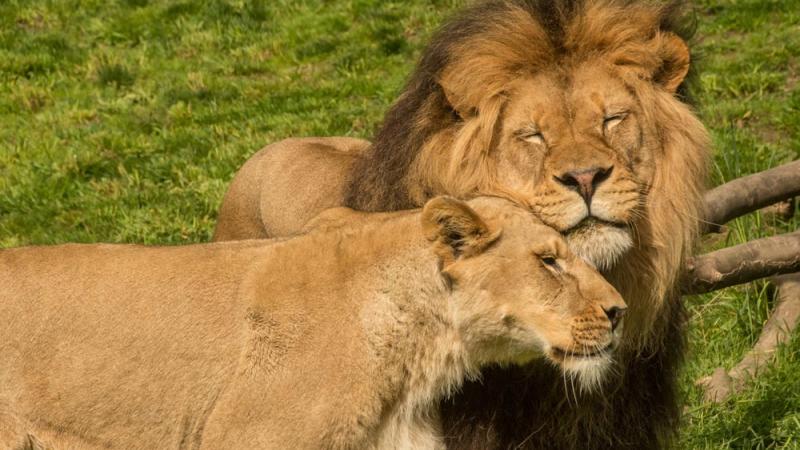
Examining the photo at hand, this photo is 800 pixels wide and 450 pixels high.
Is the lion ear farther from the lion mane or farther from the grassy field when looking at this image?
the grassy field

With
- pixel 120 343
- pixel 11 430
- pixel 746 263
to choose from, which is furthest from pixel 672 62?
pixel 11 430

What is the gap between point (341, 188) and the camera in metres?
5.42

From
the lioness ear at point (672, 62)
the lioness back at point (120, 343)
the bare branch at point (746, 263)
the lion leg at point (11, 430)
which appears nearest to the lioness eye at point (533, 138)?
the lioness ear at point (672, 62)

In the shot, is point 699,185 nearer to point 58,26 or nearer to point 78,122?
point 78,122

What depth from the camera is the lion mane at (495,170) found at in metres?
4.29

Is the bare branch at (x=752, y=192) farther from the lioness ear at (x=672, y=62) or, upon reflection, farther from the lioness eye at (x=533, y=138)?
the lioness eye at (x=533, y=138)

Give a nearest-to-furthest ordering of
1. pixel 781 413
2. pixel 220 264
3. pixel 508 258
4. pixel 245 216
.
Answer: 1. pixel 508 258
2. pixel 220 264
3. pixel 781 413
4. pixel 245 216

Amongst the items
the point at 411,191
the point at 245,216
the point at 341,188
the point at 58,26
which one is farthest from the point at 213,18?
the point at 411,191

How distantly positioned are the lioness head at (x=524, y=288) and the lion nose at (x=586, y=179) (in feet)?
0.48

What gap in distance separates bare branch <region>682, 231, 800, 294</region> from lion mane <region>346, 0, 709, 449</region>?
2.90 ft

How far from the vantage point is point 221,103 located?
10000 millimetres

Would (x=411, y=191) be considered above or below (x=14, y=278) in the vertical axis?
above

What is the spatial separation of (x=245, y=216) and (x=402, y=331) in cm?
238

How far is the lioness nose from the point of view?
385 centimetres
